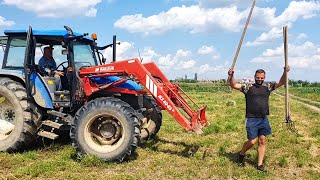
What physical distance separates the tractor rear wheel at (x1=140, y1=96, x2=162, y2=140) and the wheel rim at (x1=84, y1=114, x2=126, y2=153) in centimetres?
154

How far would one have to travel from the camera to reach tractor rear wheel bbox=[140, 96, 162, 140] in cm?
934

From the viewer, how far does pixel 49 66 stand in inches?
344

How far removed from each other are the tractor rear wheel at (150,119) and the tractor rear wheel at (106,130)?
1571 mm

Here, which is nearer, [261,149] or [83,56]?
[261,149]

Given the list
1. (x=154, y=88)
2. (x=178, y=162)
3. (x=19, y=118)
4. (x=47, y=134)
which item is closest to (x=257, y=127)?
(x=178, y=162)

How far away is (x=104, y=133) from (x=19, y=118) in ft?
6.13

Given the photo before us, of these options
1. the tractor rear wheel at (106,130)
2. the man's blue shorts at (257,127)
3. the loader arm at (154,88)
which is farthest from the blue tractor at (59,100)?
the man's blue shorts at (257,127)

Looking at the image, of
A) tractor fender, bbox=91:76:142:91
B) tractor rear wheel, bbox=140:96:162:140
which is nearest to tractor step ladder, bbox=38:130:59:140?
tractor fender, bbox=91:76:142:91

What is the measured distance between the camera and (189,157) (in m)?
8.12

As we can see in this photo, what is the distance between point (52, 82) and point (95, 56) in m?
1.43

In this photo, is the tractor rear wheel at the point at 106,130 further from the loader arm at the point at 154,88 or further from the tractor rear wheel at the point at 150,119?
the tractor rear wheel at the point at 150,119

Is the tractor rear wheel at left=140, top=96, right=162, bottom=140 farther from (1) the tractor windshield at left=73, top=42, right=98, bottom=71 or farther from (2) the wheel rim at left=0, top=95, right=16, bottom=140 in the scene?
(2) the wheel rim at left=0, top=95, right=16, bottom=140

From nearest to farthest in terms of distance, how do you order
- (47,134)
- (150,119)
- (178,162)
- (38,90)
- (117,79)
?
1. (178,162)
2. (47,134)
3. (38,90)
4. (117,79)
5. (150,119)

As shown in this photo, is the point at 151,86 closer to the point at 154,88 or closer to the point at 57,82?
the point at 154,88
